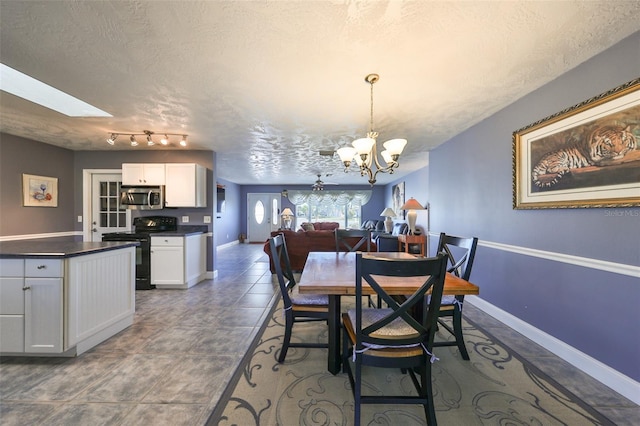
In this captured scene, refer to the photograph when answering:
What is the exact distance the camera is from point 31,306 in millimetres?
1904

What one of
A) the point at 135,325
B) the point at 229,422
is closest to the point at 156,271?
the point at 135,325

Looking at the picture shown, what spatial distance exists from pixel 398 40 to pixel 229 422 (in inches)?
102

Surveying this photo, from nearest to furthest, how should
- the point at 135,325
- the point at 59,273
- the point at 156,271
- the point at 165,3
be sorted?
the point at 165,3 < the point at 59,273 < the point at 135,325 < the point at 156,271

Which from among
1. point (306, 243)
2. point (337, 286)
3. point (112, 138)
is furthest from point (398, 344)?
point (112, 138)

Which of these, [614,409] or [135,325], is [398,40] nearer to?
A: [614,409]

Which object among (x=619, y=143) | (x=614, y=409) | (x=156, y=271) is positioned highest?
(x=619, y=143)

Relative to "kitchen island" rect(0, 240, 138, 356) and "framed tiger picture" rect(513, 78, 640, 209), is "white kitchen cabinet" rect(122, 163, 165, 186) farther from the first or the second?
"framed tiger picture" rect(513, 78, 640, 209)

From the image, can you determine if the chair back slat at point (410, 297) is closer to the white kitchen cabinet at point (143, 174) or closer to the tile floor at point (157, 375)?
the tile floor at point (157, 375)

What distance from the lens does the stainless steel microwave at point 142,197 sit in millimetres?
4070

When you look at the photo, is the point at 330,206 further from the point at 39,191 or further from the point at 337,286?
the point at 337,286

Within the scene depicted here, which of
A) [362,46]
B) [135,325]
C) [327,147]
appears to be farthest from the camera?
[327,147]

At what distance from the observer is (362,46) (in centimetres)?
169

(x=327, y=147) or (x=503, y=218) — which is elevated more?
(x=327, y=147)

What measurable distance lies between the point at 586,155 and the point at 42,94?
5.00 m
